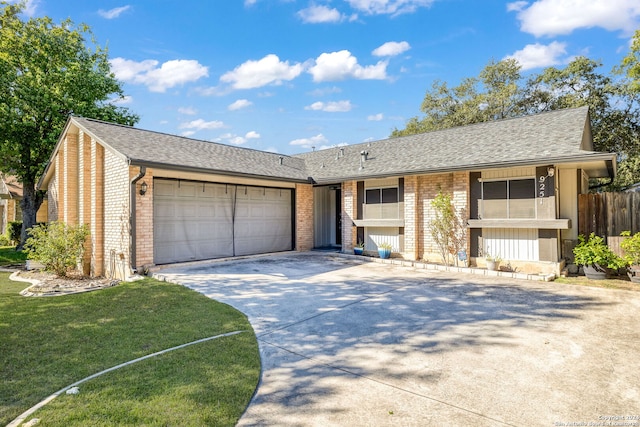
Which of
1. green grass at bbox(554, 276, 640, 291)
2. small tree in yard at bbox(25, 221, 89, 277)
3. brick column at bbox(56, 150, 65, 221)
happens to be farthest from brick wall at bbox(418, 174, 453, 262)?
brick column at bbox(56, 150, 65, 221)

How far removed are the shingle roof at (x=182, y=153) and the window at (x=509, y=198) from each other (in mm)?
6195

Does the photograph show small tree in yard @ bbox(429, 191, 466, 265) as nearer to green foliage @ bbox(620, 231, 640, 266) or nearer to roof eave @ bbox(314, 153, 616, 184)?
roof eave @ bbox(314, 153, 616, 184)

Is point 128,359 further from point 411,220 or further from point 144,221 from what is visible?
point 411,220

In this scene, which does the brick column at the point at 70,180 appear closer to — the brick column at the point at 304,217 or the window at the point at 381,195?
the brick column at the point at 304,217

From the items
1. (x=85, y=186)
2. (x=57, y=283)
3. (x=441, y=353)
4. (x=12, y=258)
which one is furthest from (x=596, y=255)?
(x=12, y=258)

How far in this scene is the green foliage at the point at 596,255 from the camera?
307 inches

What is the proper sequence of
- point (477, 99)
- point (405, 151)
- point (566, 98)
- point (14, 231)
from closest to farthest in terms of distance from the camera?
point (405, 151)
point (14, 231)
point (566, 98)
point (477, 99)

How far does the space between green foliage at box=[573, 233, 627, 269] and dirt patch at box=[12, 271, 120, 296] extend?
37.0 feet

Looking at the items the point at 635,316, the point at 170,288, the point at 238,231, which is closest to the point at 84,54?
the point at 238,231

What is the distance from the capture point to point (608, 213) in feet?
28.3

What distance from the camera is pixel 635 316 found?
514 centimetres

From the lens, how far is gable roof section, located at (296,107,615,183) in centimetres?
827

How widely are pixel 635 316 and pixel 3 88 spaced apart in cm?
2235

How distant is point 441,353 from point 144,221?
7664mm
